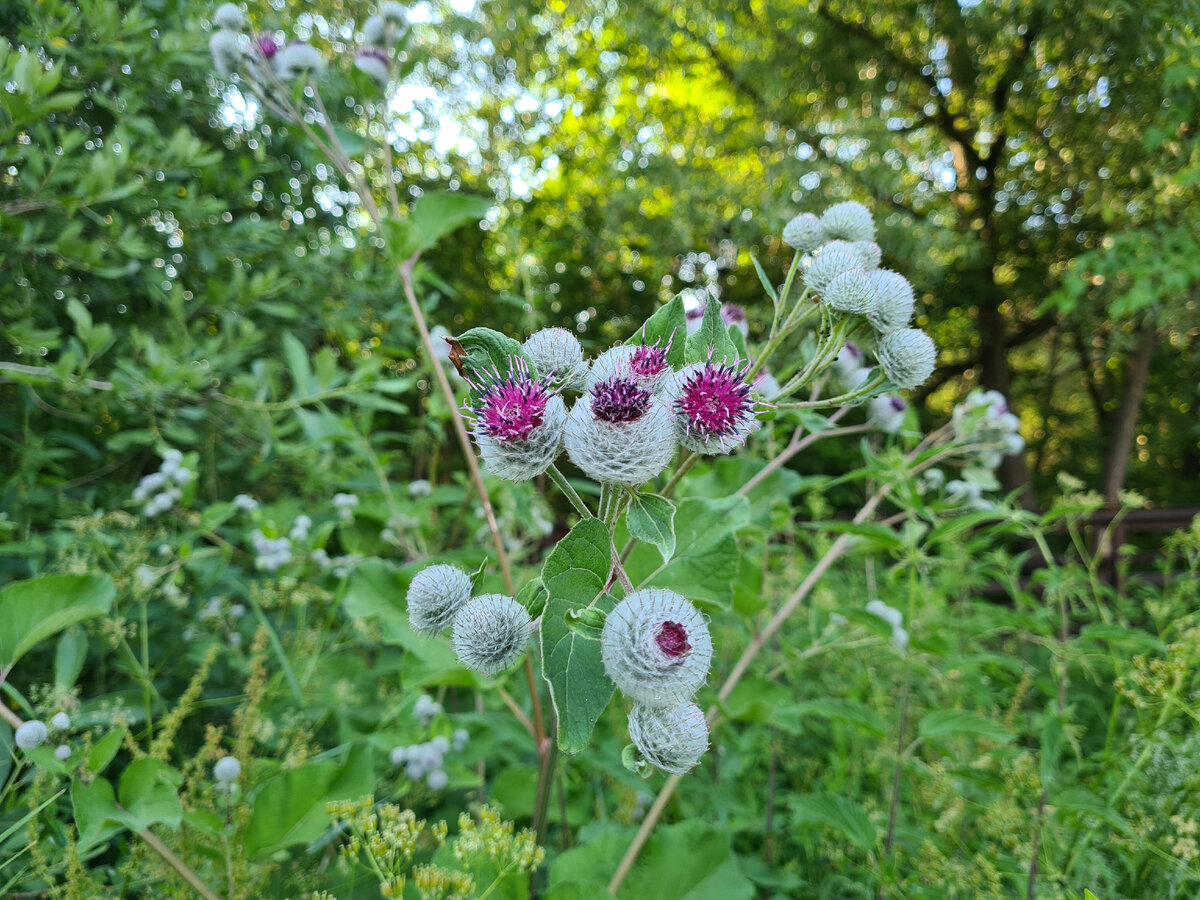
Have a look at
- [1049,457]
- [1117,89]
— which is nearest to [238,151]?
[1117,89]

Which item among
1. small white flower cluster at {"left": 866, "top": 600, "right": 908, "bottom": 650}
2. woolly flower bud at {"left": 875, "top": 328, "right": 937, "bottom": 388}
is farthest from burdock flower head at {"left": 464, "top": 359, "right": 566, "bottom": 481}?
small white flower cluster at {"left": 866, "top": 600, "right": 908, "bottom": 650}

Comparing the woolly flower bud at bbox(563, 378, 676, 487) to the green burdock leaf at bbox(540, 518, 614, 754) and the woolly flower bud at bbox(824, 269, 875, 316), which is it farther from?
the woolly flower bud at bbox(824, 269, 875, 316)

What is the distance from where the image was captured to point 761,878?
1.59 meters

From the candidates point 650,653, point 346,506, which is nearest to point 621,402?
point 650,653

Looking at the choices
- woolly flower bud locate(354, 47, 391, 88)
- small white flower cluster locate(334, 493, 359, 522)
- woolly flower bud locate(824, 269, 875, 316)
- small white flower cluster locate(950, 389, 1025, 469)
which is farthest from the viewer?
small white flower cluster locate(334, 493, 359, 522)

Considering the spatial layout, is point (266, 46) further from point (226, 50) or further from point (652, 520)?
point (652, 520)

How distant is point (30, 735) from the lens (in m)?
1.09

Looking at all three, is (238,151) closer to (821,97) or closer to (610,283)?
(610,283)

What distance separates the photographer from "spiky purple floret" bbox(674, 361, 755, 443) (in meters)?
0.86

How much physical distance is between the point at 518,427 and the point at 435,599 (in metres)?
0.29

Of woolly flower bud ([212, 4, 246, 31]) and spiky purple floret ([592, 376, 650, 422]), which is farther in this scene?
woolly flower bud ([212, 4, 246, 31])

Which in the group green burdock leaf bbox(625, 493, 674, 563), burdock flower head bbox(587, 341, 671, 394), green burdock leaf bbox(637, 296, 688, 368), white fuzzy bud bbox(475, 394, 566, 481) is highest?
green burdock leaf bbox(637, 296, 688, 368)

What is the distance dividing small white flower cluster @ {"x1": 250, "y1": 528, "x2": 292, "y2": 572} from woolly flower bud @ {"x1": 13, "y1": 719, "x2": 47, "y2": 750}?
0.87 metres

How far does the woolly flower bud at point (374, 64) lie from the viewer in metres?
1.68
